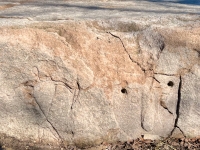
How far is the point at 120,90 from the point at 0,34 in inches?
24.9

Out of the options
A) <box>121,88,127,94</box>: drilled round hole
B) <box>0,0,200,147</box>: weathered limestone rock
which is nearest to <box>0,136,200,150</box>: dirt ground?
<box>0,0,200,147</box>: weathered limestone rock

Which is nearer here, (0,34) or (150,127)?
(0,34)

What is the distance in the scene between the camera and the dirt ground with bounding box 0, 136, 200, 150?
177 centimetres

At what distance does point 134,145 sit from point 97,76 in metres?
0.42

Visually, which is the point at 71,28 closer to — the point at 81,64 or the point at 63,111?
the point at 81,64

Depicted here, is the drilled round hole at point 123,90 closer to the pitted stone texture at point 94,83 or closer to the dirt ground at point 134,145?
the pitted stone texture at point 94,83

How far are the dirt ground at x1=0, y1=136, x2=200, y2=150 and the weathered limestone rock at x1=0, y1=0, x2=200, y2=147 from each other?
29mm

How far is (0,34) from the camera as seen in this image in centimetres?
162

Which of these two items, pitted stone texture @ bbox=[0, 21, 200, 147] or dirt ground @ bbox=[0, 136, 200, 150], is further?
dirt ground @ bbox=[0, 136, 200, 150]

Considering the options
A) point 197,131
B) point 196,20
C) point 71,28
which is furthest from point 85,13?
point 197,131

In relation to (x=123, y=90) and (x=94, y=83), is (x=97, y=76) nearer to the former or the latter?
(x=94, y=83)

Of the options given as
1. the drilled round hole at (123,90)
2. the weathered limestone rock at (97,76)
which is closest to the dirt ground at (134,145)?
the weathered limestone rock at (97,76)

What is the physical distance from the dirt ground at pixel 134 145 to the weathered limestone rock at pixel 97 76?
0.10 feet

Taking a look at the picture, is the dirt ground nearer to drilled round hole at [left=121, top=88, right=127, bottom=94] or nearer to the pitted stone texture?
the pitted stone texture
